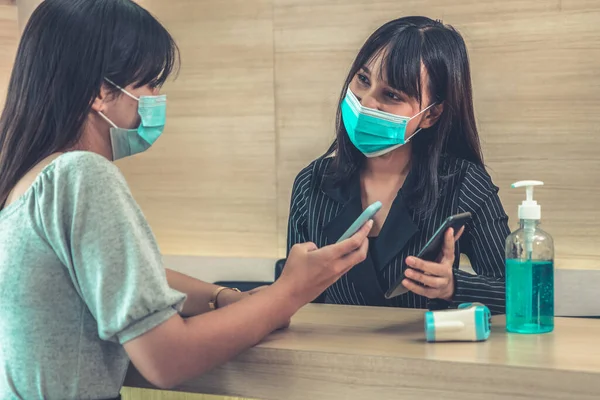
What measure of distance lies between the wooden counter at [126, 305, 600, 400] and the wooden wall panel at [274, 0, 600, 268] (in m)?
1.38

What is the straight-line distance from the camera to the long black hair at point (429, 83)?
1.95 metres

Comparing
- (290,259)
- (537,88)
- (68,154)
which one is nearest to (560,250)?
(537,88)

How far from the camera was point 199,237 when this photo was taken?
3379 millimetres

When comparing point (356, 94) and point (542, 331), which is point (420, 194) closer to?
point (356, 94)

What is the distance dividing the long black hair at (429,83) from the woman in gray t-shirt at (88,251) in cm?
71

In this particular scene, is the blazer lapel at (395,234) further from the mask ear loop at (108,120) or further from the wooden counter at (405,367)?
the mask ear loop at (108,120)

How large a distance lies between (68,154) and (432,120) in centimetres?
122

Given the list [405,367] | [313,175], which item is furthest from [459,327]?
[313,175]

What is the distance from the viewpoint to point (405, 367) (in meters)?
1.20

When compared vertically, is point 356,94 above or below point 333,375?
above

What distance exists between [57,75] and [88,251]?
1.15 feet

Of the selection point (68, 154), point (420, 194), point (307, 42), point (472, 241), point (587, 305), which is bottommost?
point (587, 305)

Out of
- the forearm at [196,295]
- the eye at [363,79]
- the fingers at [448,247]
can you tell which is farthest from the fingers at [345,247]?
the eye at [363,79]

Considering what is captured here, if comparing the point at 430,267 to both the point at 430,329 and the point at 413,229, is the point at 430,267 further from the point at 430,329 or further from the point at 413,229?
the point at 413,229
